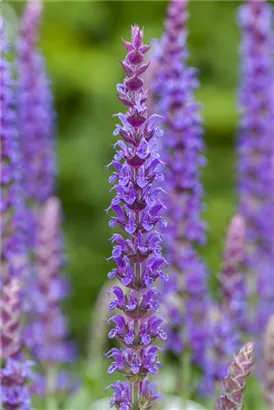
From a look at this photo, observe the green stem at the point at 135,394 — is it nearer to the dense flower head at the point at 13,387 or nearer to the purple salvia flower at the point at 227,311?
the dense flower head at the point at 13,387

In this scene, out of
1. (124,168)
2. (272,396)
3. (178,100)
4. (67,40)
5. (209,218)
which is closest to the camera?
(124,168)

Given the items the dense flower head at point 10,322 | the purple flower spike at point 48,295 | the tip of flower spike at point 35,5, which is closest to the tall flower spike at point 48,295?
the purple flower spike at point 48,295

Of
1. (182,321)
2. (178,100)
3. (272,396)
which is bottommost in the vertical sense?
(272,396)

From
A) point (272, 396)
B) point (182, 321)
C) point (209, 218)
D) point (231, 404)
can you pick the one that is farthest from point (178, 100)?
point (209, 218)

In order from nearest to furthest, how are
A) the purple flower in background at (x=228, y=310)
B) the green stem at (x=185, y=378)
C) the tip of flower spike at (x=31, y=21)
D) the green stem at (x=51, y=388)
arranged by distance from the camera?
the purple flower in background at (x=228, y=310)
the green stem at (x=185, y=378)
the green stem at (x=51, y=388)
the tip of flower spike at (x=31, y=21)

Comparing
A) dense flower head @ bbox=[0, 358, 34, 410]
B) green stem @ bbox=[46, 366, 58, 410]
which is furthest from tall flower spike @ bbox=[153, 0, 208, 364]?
dense flower head @ bbox=[0, 358, 34, 410]

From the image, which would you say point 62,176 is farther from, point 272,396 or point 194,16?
point 272,396

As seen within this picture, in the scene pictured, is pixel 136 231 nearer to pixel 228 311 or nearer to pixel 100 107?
pixel 228 311
